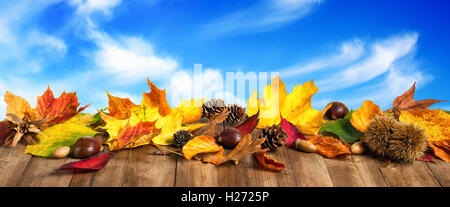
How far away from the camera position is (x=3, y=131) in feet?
5.07

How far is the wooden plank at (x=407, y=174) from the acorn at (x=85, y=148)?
3.59 ft

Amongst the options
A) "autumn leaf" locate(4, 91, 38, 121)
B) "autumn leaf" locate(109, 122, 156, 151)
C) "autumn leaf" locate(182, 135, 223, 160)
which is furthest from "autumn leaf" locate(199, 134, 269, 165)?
"autumn leaf" locate(4, 91, 38, 121)

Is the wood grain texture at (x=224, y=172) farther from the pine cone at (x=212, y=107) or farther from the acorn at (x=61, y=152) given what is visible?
the pine cone at (x=212, y=107)

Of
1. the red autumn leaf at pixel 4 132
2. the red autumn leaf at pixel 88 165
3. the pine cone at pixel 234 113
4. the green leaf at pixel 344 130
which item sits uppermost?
the pine cone at pixel 234 113

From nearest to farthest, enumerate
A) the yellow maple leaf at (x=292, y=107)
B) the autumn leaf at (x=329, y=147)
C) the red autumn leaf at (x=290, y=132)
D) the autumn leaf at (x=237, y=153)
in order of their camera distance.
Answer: the autumn leaf at (x=237, y=153), the autumn leaf at (x=329, y=147), the red autumn leaf at (x=290, y=132), the yellow maple leaf at (x=292, y=107)

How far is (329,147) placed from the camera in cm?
144

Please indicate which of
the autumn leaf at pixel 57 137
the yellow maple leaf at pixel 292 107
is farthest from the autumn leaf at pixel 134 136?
the yellow maple leaf at pixel 292 107

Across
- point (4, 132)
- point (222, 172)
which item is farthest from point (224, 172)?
point (4, 132)

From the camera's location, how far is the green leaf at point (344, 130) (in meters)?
1.58

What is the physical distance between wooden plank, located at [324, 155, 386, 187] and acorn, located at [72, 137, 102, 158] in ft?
2.94

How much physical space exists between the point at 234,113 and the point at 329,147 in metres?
0.51

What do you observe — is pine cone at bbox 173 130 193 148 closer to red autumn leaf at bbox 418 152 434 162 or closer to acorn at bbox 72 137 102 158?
acorn at bbox 72 137 102 158

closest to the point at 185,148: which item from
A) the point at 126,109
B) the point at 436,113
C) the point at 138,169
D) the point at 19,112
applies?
the point at 138,169
